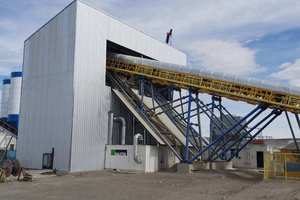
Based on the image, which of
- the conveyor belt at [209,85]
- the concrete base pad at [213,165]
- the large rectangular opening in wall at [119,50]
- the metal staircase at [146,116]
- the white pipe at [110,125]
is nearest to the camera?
the conveyor belt at [209,85]

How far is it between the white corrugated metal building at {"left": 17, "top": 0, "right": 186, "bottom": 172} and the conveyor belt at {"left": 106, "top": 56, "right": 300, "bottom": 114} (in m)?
2.45

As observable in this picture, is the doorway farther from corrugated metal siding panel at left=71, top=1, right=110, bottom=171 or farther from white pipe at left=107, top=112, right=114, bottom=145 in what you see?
corrugated metal siding panel at left=71, top=1, right=110, bottom=171

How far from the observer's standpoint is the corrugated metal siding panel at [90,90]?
1078 inches

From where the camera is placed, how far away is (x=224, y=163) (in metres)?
32.3

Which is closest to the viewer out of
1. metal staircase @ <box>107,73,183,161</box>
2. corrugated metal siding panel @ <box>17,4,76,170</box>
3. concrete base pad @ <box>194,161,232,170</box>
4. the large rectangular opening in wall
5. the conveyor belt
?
the conveyor belt

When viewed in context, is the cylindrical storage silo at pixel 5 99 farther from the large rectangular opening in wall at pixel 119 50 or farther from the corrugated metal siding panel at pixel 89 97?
the corrugated metal siding panel at pixel 89 97

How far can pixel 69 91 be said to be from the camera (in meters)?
27.7

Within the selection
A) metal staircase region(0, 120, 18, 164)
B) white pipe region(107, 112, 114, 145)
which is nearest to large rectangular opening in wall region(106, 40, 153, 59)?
white pipe region(107, 112, 114, 145)

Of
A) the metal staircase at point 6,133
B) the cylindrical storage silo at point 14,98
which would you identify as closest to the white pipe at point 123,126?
the metal staircase at point 6,133

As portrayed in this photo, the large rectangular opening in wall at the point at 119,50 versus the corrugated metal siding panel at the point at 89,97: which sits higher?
the large rectangular opening in wall at the point at 119,50

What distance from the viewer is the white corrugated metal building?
89.7ft

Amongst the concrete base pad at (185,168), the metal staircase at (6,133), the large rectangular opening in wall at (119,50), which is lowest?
the concrete base pad at (185,168)

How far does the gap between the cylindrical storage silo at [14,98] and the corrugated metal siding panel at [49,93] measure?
1891cm

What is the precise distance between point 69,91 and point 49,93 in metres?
2.99
